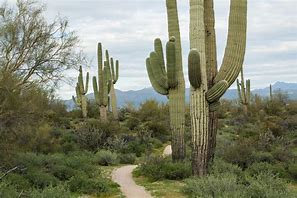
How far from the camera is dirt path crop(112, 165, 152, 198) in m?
11.6

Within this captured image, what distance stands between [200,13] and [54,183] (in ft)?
19.2

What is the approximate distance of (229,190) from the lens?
9.46 m

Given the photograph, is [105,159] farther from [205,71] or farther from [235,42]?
[235,42]

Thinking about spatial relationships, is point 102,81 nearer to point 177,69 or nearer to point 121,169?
point 121,169

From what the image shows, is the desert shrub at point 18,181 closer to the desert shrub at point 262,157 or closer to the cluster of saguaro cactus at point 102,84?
the desert shrub at point 262,157

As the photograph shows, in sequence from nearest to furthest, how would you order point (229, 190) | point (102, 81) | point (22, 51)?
point (229, 190), point (22, 51), point (102, 81)

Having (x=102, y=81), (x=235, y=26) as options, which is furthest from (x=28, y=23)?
(x=235, y=26)

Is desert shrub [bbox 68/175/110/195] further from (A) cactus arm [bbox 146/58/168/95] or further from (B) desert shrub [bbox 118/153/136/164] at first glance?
(B) desert shrub [bbox 118/153/136/164]

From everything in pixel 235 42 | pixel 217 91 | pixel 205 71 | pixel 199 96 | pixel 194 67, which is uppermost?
pixel 235 42

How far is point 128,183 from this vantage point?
1340 cm

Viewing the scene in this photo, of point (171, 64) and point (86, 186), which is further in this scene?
point (171, 64)

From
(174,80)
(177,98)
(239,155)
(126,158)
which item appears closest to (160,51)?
(174,80)

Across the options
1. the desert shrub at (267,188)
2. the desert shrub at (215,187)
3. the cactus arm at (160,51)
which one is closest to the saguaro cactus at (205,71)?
the desert shrub at (215,187)

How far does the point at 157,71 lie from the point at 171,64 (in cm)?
74
